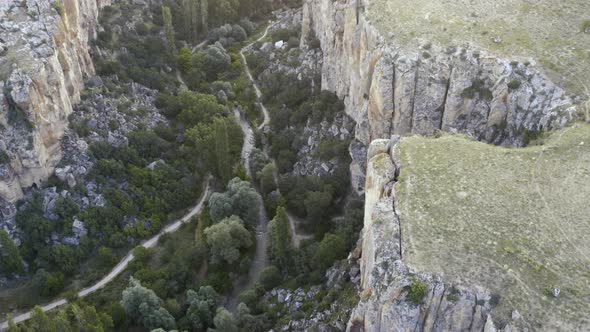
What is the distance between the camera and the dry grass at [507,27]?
53.0 metres

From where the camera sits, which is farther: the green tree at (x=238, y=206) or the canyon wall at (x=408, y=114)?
the green tree at (x=238, y=206)

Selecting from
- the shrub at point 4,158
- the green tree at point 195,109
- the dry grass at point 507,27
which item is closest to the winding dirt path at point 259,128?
the green tree at point 195,109

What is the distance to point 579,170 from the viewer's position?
42.9 metres

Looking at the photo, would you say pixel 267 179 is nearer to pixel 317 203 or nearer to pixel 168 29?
pixel 317 203

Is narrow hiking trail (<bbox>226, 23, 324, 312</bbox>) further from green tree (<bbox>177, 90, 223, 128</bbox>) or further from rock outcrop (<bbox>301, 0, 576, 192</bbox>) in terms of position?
rock outcrop (<bbox>301, 0, 576, 192</bbox>)

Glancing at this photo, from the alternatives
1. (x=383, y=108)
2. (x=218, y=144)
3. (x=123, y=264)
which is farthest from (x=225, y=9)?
(x=123, y=264)

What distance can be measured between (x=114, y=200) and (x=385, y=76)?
35.3 metres

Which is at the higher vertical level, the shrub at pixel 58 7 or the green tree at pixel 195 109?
the shrub at pixel 58 7

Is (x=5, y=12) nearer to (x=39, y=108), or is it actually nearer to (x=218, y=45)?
(x=39, y=108)

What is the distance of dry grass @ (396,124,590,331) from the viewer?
34719 mm

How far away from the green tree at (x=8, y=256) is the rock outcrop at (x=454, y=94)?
132 ft

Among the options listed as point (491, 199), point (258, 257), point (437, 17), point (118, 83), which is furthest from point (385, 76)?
point (118, 83)

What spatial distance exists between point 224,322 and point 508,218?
27.7 meters

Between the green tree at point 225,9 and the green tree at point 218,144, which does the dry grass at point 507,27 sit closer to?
the green tree at point 218,144
